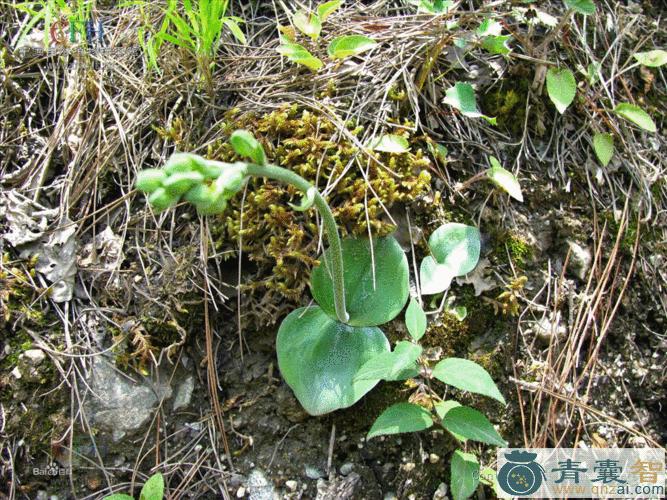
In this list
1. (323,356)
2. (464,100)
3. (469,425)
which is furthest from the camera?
(464,100)

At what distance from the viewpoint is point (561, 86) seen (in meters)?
2.21

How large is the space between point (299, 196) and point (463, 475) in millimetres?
1006

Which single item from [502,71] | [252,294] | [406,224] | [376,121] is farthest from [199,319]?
[502,71]

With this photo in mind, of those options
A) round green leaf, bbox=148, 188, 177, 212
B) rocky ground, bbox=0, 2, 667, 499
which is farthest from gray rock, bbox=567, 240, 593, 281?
round green leaf, bbox=148, 188, 177, 212

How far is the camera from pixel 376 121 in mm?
2066

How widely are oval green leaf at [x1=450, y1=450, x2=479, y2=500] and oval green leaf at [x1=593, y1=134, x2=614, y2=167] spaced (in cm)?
123

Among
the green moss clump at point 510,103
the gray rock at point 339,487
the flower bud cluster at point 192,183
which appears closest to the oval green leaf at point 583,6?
the green moss clump at point 510,103

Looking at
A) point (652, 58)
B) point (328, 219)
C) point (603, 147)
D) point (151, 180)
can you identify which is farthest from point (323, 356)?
point (652, 58)

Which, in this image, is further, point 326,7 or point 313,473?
point 326,7

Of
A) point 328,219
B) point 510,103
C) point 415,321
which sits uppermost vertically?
point 328,219

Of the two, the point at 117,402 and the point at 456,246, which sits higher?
the point at 456,246

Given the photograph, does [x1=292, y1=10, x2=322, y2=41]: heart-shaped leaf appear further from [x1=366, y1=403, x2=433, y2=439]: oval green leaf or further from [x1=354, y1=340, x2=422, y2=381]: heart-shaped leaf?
[x1=366, y1=403, x2=433, y2=439]: oval green leaf

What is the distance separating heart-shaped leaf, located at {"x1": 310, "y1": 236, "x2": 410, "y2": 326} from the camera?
75.8 inches

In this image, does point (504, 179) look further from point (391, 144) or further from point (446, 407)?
point (446, 407)
